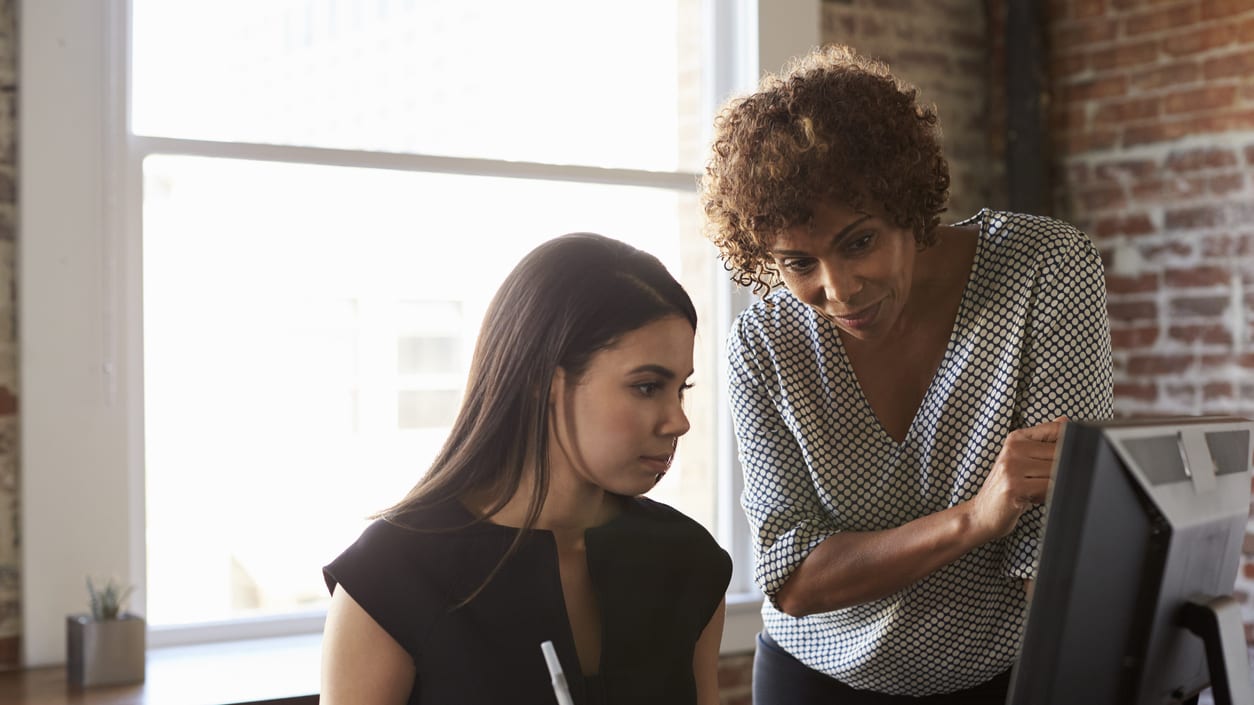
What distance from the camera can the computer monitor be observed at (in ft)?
3.41

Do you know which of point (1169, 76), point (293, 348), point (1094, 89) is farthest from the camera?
point (1094, 89)

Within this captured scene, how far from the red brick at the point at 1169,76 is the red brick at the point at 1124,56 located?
0.04m

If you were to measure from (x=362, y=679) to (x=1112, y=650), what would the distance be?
79 cm

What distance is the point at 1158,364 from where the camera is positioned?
352 cm

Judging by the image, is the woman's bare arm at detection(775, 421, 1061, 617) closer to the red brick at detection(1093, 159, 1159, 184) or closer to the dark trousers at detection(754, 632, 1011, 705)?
the dark trousers at detection(754, 632, 1011, 705)

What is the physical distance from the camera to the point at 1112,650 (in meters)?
1.12

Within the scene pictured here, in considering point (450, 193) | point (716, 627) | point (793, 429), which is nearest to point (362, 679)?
point (716, 627)

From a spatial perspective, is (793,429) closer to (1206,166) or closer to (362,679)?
(362,679)

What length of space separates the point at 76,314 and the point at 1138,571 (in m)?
2.21

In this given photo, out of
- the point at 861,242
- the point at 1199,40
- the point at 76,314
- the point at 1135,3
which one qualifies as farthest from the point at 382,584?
the point at 1135,3

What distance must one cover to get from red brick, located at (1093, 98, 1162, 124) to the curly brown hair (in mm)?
2006

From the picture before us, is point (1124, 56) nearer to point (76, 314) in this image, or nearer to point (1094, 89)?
point (1094, 89)

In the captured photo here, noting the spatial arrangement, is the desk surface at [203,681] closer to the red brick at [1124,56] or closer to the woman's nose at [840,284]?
the woman's nose at [840,284]

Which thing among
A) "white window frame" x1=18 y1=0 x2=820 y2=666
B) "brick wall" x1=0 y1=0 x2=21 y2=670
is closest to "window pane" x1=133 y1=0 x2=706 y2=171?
"white window frame" x1=18 y1=0 x2=820 y2=666
